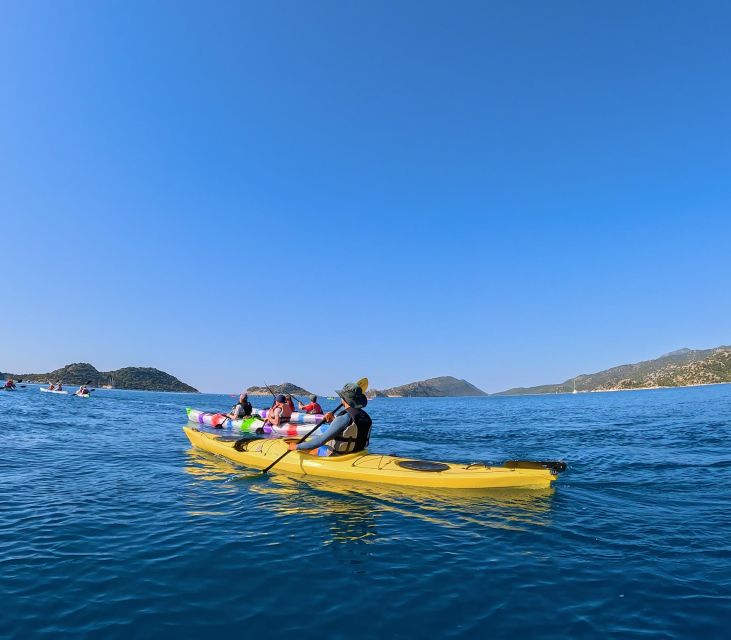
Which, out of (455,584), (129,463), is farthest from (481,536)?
(129,463)

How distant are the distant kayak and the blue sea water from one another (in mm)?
6559

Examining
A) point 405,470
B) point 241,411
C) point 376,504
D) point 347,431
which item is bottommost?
point 376,504

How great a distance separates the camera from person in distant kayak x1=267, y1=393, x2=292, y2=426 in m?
20.4

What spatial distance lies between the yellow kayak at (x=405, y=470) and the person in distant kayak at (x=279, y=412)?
608 centimetres

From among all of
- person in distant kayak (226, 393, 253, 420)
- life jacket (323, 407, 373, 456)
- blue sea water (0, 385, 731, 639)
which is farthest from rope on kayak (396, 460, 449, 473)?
person in distant kayak (226, 393, 253, 420)

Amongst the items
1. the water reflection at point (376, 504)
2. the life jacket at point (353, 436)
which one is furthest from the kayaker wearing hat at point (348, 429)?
the water reflection at point (376, 504)

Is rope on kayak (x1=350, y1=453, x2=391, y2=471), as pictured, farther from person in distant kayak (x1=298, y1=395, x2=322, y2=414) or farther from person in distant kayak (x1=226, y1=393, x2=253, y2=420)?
person in distant kayak (x1=226, y1=393, x2=253, y2=420)

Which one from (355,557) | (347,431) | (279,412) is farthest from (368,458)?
(279,412)

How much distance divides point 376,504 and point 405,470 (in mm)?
1633

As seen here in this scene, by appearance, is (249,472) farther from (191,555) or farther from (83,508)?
(191,555)

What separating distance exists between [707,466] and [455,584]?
12.5 metres

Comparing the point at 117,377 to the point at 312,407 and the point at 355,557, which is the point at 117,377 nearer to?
the point at 312,407

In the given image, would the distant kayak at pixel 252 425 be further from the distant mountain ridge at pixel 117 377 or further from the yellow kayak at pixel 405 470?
the distant mountain ridge at pixel 117 377

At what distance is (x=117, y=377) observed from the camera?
170750 mm
